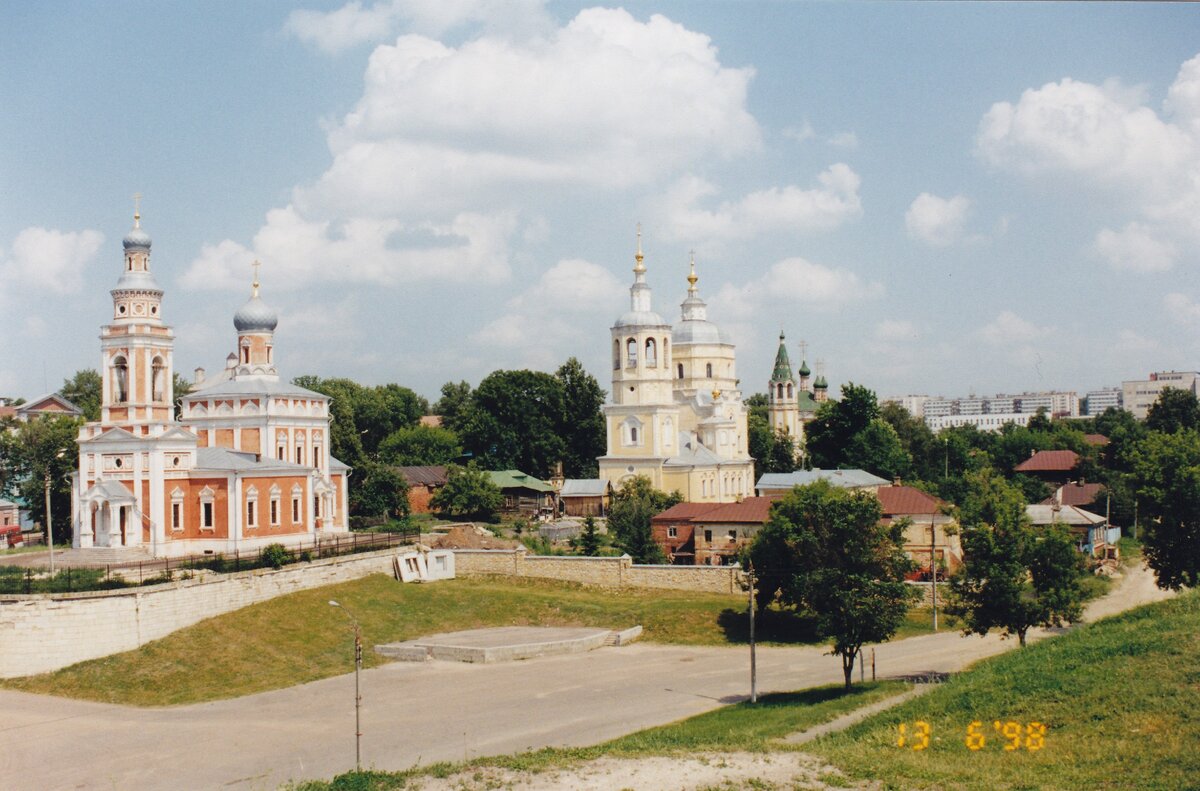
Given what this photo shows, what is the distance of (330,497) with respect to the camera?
Result: 4919 centimetres

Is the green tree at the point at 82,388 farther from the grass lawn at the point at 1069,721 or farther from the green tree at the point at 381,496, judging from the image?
the grass lawn at the point at 1069,721

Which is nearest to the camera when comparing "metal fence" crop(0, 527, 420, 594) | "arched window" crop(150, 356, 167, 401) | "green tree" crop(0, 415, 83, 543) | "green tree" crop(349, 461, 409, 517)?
"metal fence" crop(0, 527, 420, 594)

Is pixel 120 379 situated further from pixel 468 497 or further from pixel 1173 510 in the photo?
pixel 1173 510

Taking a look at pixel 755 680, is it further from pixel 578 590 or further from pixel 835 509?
pixel 578 590

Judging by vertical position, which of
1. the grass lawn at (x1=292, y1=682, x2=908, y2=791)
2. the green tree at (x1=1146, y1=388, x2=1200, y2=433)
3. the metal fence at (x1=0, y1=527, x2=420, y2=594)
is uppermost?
the green tree at (x1=1146, y1=388, x2=1200, y2=433)

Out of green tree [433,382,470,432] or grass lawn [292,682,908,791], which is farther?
green tree [433,382,470,432]

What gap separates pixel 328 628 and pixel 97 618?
7006 mm

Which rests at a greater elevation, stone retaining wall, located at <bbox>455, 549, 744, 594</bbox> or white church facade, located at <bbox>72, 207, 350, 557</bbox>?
white church facade, located at <bbox>72, 207, 350, 557</bbox>

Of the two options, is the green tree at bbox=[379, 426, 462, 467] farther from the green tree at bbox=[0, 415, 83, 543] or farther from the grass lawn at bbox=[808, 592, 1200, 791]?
the grass lawn at bbox=[808, 592, 1200, 791]

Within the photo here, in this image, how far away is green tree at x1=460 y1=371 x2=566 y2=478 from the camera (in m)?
73.9

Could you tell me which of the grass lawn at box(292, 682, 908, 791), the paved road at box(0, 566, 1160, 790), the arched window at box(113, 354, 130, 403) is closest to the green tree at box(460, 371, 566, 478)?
the arched window at box(113, 354, 130, 403)

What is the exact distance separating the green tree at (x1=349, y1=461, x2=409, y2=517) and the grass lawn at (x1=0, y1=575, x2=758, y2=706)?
43.9 ft

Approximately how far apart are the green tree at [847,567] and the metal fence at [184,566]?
Answer: 16.6 metres

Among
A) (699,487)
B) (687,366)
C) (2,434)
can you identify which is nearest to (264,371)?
(2,434)
